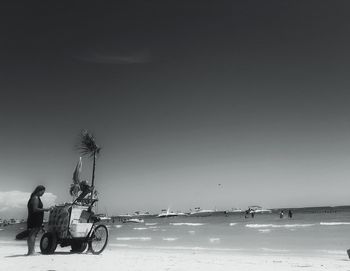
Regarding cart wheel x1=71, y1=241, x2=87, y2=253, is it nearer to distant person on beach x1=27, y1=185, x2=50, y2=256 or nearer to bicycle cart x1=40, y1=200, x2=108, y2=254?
bicycle cart x1=40, y1=200, x2=108, y2=254

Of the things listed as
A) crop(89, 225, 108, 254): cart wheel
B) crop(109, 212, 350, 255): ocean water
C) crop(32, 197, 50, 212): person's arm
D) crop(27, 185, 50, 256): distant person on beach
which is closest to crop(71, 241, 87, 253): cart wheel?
crop(89, 225, 108, 254): cart wheel

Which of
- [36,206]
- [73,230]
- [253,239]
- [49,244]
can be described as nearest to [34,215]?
[36,206]

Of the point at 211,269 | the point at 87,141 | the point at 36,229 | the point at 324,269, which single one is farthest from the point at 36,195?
the point at 87,141

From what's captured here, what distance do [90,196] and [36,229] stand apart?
245 centimetres

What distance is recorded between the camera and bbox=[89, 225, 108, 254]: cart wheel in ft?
35.2

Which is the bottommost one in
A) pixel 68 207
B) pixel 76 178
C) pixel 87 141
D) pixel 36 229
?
pixel 36 229

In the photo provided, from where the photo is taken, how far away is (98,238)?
10875 mm

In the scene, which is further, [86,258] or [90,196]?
[90,196]

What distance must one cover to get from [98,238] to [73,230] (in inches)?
35.4

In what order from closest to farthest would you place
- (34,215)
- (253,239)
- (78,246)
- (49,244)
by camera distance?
(34,215), (49,244), (78,246), (253,239)

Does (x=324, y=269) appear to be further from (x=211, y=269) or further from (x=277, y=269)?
(x=211, y=269)

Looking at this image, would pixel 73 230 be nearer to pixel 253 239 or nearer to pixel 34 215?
pixel 34 215

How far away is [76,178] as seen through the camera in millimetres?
12516

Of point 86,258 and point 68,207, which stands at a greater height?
point 68,207
